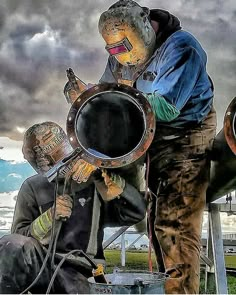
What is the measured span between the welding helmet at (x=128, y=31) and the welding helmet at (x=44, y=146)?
0.30 metres

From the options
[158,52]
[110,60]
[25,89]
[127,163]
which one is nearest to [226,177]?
[127,163]

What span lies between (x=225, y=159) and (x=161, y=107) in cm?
20

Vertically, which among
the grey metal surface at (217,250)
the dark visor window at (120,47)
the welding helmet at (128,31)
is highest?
the welding helmet at (128,31)

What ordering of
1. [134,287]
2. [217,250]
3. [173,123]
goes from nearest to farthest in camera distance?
1. [134,287]
2. [173,123]
3. [217,250]

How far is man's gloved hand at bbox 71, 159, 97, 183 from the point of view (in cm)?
131

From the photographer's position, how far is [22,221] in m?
1.46

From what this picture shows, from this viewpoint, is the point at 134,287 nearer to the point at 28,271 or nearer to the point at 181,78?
the point at 28,271

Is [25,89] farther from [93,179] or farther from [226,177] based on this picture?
[226,177]

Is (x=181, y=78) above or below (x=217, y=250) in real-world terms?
above

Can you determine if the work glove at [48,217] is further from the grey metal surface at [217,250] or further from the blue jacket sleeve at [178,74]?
the grey metal surface at [217,250]

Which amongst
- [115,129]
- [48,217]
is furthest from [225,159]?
[48,217]

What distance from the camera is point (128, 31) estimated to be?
4.36ft

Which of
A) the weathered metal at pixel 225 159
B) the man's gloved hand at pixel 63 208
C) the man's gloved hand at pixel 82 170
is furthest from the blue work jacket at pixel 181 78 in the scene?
the man's gloved hand at pixel 63 208

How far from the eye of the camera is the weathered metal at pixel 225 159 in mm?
1080
